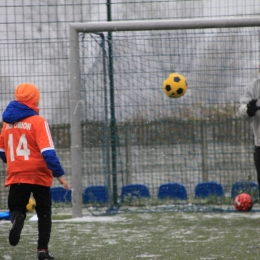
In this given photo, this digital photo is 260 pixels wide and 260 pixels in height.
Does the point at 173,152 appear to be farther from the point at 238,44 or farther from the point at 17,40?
the point at 17,40

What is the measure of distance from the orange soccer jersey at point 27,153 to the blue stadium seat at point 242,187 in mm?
4424

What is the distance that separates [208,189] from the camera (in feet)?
32.6

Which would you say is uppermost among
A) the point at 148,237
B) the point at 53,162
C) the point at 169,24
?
the point at 169,24

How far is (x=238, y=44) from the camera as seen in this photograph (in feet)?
31.2

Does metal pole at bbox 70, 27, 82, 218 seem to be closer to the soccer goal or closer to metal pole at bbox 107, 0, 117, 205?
the soccer goal

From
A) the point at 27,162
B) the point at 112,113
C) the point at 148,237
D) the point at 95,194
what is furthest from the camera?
the point at 95,194

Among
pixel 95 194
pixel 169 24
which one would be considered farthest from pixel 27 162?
pixel 95 194

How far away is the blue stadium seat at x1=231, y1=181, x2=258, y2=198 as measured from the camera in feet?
32.1

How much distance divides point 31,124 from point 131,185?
417 cm

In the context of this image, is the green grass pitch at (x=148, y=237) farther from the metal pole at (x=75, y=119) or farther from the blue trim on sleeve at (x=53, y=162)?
the blue trim on sleeve at (x=53, y=162)

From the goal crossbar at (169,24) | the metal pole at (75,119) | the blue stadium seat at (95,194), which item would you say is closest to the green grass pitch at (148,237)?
the metal pole at (75,119)

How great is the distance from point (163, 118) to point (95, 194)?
4.76ft

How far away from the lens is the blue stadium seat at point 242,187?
385 inches

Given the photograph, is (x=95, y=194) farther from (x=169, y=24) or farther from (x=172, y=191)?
(x=169, y=24)
